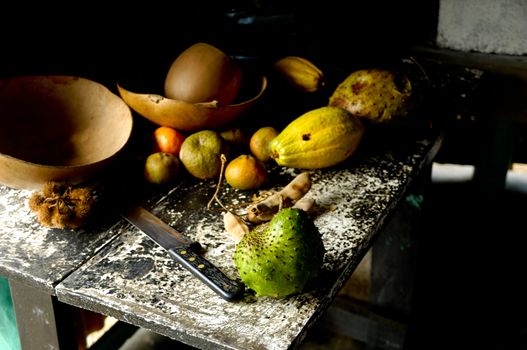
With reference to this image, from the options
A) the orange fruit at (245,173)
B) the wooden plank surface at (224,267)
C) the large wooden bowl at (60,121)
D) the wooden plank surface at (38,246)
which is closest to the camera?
the wooden plank surface at (224,267)

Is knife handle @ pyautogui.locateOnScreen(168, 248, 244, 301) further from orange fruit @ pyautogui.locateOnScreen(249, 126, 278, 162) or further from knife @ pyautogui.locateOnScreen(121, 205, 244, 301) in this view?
orange fruit @ pyautogui.locateOnScreen(249, 126, 278, 162)

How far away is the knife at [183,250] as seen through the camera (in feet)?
3.55

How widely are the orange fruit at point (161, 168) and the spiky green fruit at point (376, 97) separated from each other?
1.36 feet

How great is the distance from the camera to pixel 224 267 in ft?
3.79

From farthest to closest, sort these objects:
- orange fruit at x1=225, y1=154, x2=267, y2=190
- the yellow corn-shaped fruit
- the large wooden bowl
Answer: the yellow corn-shaped fruit → the large wooden bowl → orange fruit at x1=225, y1=154, x2=267, y2=190

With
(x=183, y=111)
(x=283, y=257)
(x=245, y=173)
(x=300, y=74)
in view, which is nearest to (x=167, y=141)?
(x=183, y=111)

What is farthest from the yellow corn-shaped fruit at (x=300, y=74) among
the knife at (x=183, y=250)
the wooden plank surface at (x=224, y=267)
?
the knife at (x=183, y=250)

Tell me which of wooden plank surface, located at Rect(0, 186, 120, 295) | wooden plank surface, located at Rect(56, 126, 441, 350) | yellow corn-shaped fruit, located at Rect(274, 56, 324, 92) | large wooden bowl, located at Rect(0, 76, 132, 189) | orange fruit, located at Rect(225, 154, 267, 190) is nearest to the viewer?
wooden plank surface, located at Rect(56, 126, 441, 350)

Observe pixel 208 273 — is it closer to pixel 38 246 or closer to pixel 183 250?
pixel 183 250

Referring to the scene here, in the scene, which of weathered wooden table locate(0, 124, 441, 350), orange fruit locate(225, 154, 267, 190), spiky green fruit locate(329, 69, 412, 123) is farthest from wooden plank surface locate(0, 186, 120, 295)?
spiky green fruit locate(329, 69, 412, 123)

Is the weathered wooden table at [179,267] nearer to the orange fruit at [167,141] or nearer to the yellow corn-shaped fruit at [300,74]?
the orange fruit at [167,141]

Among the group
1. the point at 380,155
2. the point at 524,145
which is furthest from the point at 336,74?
the point at 524,145

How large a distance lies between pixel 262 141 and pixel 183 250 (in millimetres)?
386

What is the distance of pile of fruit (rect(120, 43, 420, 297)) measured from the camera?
138cm
